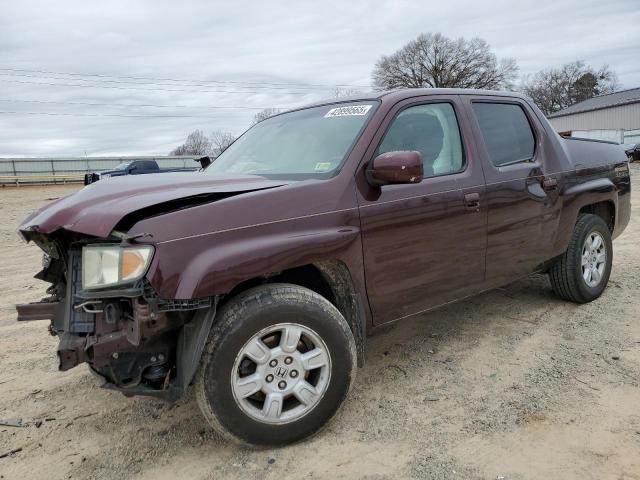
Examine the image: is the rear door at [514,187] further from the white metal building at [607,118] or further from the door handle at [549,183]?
the white metal building at [607,118]

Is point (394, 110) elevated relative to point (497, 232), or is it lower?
elevated

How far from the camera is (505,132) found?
3.97 meters

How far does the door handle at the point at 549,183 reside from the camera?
400cm

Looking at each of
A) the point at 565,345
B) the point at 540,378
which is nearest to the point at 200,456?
the point at 540,378

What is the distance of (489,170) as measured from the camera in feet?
11.9

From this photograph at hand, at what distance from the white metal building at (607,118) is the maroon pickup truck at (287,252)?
44.5 meters

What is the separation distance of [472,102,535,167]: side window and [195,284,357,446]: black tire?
1876 mm

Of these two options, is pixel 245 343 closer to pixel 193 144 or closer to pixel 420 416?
pixel 420 416

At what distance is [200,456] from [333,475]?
71 centimetres

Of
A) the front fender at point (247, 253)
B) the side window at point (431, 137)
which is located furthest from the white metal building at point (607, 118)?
the front fender at point (247, 253)

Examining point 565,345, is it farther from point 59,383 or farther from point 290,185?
point 59,383

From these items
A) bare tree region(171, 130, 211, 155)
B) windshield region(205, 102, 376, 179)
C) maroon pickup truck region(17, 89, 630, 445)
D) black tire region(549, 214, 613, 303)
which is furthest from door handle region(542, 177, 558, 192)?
bare tree region(171, 130, 211, 155)

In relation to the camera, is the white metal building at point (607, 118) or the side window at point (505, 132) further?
the white metal building at point (607, 118)

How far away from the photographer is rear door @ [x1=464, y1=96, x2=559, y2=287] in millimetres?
3637
